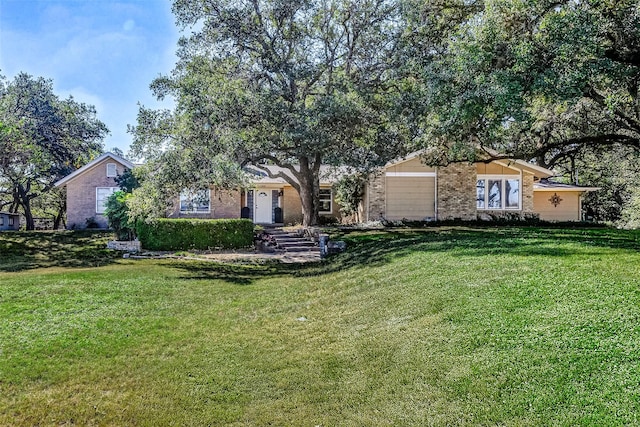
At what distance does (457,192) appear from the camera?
2353cm

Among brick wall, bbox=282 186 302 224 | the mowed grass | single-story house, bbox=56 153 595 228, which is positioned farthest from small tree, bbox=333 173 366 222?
the mowed grass

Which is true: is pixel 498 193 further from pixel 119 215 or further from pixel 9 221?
pixel 9 221

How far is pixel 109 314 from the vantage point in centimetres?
784

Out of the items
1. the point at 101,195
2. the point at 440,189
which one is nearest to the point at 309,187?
the point at 440,189

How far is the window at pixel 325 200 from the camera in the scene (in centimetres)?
2767

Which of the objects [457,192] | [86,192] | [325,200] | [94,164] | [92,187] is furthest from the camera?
[325,200]

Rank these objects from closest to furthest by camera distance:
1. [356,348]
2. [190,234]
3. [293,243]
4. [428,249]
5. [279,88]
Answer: [356,348]
[428,249]
[279,88]
[190,234]
[293,243]

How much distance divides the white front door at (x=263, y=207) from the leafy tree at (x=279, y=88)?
6.62m

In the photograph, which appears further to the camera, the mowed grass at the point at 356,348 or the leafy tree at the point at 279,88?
the leafy tree at the point at 279,88

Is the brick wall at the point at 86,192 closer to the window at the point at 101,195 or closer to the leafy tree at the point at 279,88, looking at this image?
the window at the point at 101,195

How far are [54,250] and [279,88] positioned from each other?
12.0 metres

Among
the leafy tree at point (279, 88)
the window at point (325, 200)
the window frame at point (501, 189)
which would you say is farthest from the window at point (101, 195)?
the window frame at point (501, 189)

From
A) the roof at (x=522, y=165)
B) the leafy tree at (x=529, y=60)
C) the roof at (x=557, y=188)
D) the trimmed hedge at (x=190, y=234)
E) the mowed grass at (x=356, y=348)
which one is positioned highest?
the leafy tree at (x=529, y=60)

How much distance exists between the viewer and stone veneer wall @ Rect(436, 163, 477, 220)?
23422 millimetres
